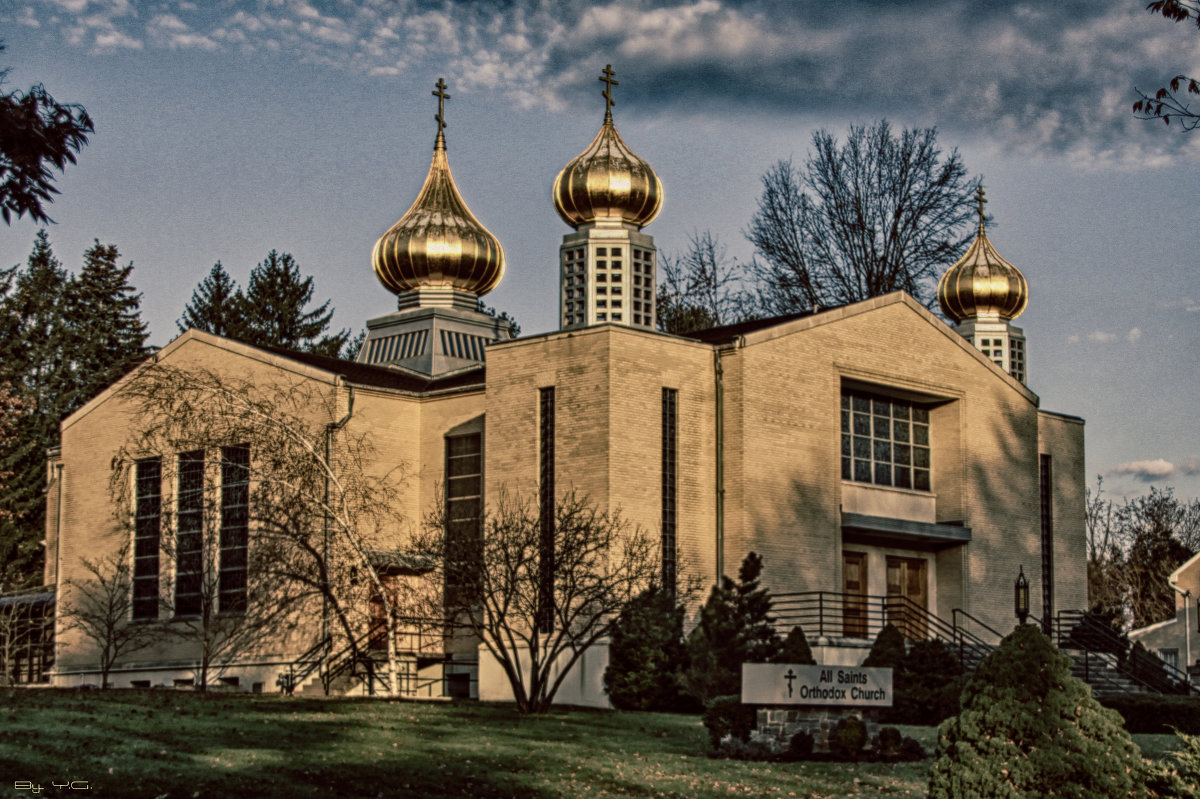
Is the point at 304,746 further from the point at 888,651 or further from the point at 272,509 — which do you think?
the point at 888,651

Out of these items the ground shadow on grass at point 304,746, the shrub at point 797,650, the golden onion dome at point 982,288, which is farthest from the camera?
the golden onion dome at point 982,288

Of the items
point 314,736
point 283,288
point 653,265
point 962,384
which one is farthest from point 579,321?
point 283,288

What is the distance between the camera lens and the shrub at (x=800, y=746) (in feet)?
65.2

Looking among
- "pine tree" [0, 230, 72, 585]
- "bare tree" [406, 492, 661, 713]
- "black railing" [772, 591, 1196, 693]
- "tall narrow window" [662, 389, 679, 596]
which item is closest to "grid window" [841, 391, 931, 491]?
"black railing" [772, 591, 1196, 693]

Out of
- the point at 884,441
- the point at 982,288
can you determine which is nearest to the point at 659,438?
the point at 884,441

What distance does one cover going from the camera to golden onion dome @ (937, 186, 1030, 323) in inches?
1592

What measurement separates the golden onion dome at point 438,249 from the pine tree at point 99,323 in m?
18.1

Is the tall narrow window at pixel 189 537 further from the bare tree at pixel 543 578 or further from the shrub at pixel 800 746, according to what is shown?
the shrub at pixel 800 746

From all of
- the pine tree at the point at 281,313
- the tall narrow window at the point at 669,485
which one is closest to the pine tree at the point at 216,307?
the pine tree at the point at 281,313

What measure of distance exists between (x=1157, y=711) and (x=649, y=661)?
805 cm

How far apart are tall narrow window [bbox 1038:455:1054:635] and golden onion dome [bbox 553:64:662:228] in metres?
11.4

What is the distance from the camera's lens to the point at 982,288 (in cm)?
4044

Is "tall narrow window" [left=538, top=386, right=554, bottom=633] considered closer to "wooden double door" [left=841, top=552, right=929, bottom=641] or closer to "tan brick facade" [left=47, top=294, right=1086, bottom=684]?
"tan brick facade" [left=47, top=294, right=1086, bottom=684]

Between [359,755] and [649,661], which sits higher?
[649,661]
